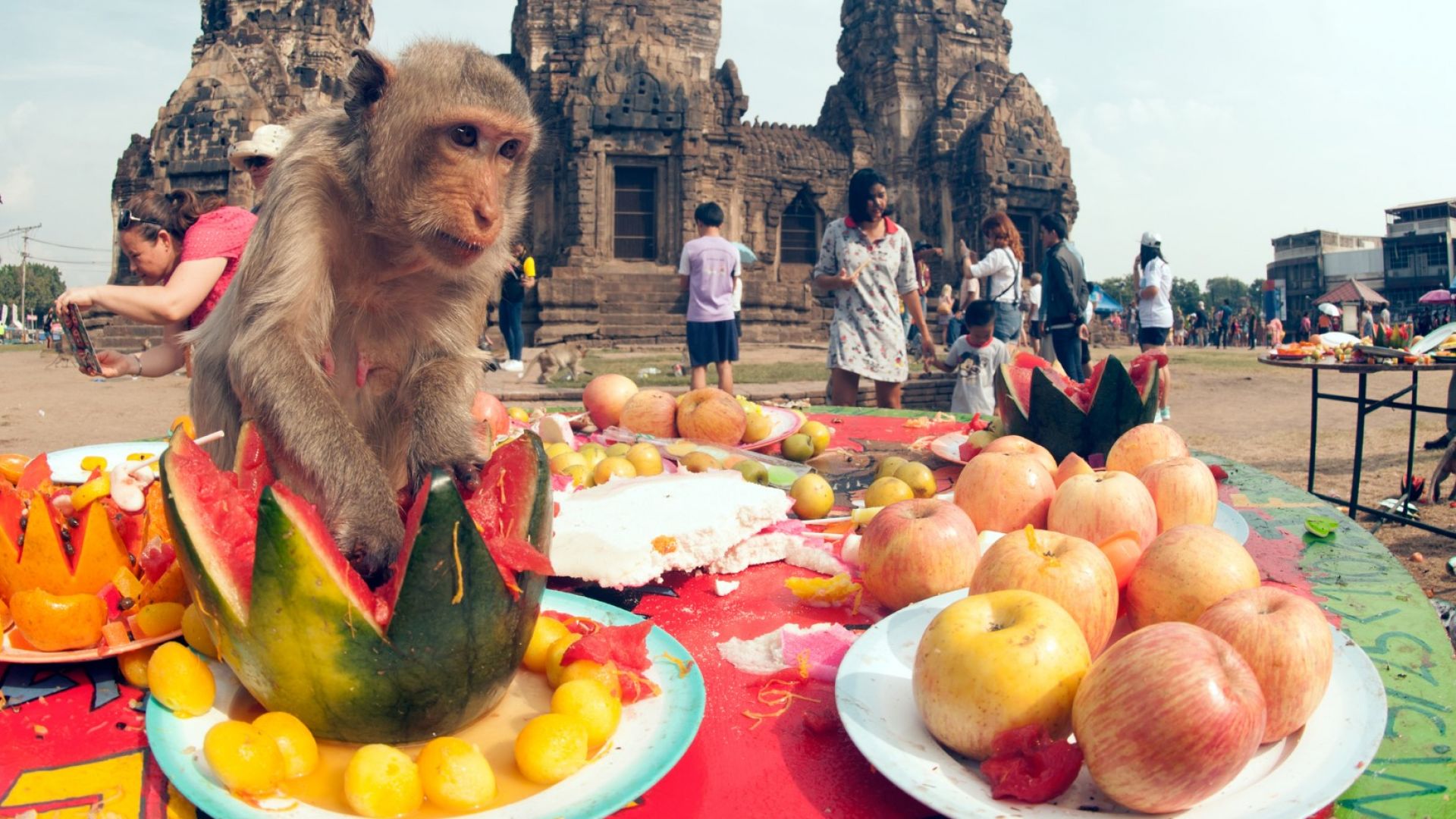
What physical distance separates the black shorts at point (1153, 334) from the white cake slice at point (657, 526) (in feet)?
25.0

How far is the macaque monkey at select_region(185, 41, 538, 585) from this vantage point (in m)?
1.99

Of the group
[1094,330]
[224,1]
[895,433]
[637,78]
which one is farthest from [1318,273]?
[895,433]

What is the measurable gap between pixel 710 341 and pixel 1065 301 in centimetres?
321

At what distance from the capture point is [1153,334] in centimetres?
903

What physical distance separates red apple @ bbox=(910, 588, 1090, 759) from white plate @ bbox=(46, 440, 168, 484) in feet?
6.57

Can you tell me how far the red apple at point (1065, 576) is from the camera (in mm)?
1619

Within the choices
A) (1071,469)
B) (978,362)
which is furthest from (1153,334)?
(1071,469)

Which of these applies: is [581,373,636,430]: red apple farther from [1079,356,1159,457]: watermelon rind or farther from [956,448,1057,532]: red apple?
[956,448,1057,532]: red apple

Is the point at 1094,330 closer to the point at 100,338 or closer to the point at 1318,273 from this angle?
the point at 100,338

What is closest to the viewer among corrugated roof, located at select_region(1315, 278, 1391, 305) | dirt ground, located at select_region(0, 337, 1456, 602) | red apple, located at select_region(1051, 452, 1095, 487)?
red apple, located at select_region(1051, 452, 1095, 487)

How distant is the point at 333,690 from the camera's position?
52.4 inches

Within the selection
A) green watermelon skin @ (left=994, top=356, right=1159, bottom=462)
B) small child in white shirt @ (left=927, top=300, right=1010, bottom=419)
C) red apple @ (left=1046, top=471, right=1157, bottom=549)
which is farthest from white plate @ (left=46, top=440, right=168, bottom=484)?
small child in white shirt @ (left=927, top=300, right=1010, bottom=419)

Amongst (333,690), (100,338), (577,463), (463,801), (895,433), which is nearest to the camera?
(463,801)

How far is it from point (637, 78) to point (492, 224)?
2095 centimetres
